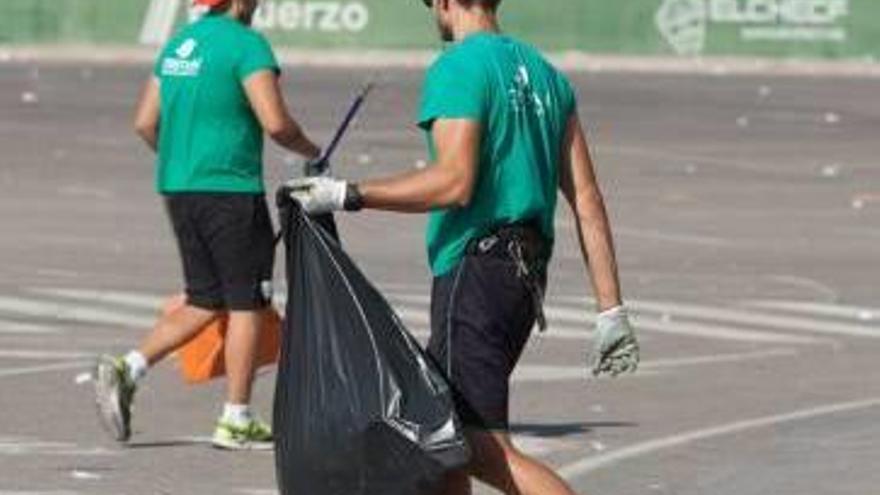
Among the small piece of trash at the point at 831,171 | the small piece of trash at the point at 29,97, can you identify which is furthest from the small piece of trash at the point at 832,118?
the small piece of trash at the point at 29,97

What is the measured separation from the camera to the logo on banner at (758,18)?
170ft

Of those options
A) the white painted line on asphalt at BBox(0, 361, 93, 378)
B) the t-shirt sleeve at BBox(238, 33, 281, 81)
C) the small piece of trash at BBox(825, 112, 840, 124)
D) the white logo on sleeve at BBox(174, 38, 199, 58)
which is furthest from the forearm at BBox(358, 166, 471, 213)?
the small piece of trash at BBox(825, 112, 840, 124)

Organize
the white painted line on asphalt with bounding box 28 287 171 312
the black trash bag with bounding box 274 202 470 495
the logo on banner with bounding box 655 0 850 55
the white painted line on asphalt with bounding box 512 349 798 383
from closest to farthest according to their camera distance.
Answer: the black trash bag with bounding box 274 202 470 495, the white painted line on asphalt with bounding box 512 349 798 383, the white painted line on asphalt with bounding box 28 287 171 312, the logo on banner with bounding box 655 0 850 55

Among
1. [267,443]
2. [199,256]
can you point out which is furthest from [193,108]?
[267,443]

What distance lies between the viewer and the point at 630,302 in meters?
17.3

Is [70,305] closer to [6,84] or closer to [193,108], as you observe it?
[193,108]

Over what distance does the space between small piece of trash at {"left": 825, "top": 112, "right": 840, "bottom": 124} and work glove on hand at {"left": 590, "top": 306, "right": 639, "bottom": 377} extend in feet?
92.7

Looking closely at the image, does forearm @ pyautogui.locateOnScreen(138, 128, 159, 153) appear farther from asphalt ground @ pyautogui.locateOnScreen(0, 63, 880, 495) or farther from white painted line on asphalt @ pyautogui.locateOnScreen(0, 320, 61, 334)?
white painted line on asphalt @ pyautogui.locateOnScreen(0, 320, 61, 334)

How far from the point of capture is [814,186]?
26531mm

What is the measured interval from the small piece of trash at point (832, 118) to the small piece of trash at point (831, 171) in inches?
286

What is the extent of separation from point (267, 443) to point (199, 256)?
2.43 ft

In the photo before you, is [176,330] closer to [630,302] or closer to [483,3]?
[483,3]

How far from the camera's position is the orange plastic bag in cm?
1169

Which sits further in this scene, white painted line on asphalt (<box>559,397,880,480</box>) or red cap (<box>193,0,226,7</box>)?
red cap (<box>193,0,226,7</box>)
